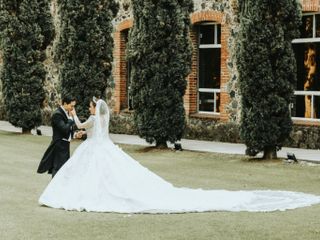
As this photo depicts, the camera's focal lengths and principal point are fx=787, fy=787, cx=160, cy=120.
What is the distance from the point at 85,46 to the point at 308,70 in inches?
259

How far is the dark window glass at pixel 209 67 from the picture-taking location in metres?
23.3

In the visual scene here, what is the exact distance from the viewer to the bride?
1142 cm

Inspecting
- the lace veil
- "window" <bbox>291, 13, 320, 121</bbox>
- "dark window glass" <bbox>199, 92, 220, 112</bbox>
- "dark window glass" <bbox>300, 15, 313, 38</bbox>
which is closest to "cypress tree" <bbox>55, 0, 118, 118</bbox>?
"dark window glass" <bbox>199, 92, 220, 112</bbox>

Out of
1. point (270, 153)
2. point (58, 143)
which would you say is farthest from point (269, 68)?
point (58, 143)

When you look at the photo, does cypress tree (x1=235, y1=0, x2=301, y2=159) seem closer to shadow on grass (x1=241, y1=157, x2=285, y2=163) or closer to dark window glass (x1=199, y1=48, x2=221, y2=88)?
shadow on grass (x1=241, y1=157, x2=285, y2=163)

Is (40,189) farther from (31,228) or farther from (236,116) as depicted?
(236,116)

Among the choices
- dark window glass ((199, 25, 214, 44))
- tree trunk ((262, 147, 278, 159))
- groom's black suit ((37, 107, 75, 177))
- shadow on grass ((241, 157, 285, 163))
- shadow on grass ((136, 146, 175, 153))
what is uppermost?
dark window glass ((199, 25, 214, 44))

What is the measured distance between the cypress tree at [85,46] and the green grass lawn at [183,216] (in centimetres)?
639

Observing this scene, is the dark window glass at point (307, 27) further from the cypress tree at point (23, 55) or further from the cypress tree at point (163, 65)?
the cypress tree at point (23, 55)

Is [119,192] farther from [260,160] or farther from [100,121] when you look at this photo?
[260,160]

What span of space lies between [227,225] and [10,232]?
271cm

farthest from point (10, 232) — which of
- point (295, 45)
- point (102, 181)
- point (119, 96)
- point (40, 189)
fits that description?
point (119, 96)

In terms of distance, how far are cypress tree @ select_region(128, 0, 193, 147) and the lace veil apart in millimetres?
7924

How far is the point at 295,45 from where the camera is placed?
2084 cm
